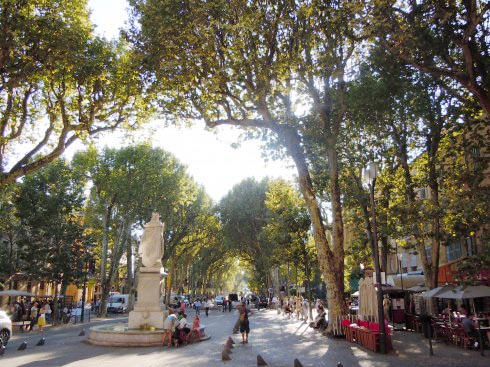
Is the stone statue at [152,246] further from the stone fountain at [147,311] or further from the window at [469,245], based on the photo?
the window at [469,245]

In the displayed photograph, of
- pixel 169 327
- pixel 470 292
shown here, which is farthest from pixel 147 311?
pixel 470 292

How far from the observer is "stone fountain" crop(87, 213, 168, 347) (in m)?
14.1

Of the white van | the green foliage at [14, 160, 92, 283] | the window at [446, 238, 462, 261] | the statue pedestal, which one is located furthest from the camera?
the white van

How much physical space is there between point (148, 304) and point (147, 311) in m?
0.26

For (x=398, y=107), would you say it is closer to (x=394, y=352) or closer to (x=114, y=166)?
(x=394, y=352)

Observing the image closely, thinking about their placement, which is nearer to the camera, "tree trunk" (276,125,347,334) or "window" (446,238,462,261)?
"tree trunk" (276,125,347,334)

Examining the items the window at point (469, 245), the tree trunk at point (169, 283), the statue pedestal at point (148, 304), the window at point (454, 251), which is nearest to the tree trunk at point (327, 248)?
the statue pedestal at point (148, 304)

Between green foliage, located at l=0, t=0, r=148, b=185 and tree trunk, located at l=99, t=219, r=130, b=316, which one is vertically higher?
green foliage, located at l=0, t=0, r=148, b=185

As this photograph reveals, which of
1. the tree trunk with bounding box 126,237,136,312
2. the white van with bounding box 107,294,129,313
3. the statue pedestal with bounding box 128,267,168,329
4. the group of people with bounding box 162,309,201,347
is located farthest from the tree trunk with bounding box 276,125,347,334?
the white van with bounding box 107,294,129,313

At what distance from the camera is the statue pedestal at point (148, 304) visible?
50.6ft

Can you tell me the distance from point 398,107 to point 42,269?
24.5m

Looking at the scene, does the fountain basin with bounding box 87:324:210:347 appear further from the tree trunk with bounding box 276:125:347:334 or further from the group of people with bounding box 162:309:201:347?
the tree trunk with bounding box 276:125:347:334

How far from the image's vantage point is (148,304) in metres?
15.7

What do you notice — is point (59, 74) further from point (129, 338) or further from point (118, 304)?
point (118, 304)
